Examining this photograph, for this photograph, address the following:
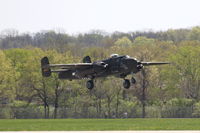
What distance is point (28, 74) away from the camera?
12800cm

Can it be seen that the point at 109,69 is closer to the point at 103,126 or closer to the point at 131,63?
the point at 131,63

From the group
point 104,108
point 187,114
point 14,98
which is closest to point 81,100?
point 104,108

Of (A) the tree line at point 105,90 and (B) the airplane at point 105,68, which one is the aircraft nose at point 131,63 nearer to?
(B) the airplane at point 105,68

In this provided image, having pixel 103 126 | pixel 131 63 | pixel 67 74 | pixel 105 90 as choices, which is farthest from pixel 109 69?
pixel 105 90

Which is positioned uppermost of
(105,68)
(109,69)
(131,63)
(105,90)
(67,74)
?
(131,63)

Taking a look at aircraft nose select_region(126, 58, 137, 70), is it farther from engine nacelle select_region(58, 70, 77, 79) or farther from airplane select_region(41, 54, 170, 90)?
engine nacelle select_region(58, 70, 77, 79)

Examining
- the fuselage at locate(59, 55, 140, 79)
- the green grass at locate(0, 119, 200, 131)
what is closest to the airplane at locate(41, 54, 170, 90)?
the fuselage at locate(59, 55, 140, 79)

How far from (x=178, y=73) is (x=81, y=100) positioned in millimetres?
21260

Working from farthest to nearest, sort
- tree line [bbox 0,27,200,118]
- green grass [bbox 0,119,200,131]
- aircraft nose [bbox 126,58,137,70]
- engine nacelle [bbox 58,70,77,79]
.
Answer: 1. tree line [bbox 0,27,200,118]
2. engine nacelle [bbox 58,70,77,79]
3. aircraft nose [bbox 126,58,137,70]
4. green grass [bbox 0,119,200,131]

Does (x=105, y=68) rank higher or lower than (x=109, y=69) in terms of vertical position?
higher

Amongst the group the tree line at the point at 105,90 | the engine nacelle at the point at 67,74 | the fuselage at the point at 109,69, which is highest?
the fuselage at the point at 109,69

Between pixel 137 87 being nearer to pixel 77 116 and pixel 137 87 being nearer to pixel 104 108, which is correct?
pixel 104 108

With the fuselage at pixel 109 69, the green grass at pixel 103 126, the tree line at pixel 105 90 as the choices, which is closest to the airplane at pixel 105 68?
the fuselage at pixel 109 69

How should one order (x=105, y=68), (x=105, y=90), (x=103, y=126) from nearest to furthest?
(x=103, y=126)
(x=105, y=68)
(x=105, y=90)
